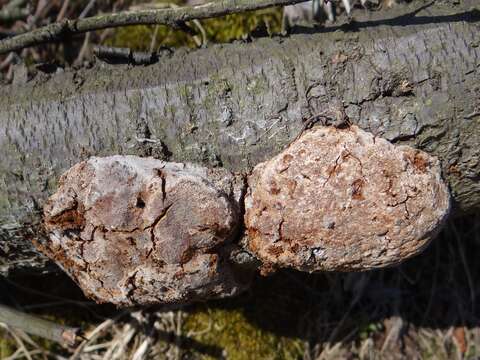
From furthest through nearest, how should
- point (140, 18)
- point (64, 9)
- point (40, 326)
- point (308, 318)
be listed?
point (64, 9)
point (308, 318)
point (40, 326)
point (140, 18)

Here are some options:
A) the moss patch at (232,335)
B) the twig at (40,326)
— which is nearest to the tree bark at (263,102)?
the twig at (40,326)

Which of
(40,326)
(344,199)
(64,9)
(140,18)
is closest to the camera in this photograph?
(344,199)

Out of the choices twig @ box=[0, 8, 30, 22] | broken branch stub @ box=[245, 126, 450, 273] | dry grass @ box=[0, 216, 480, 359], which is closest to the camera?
broken branch stub @ box=[245, 126, 450, 273]

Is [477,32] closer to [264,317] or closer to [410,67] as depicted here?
[410,67]

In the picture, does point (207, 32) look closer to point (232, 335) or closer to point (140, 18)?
point (140, 18)

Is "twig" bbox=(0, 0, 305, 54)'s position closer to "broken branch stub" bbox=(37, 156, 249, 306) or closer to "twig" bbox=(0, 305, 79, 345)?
"broken branch stub" bbox=(37, 156, 249, 306)

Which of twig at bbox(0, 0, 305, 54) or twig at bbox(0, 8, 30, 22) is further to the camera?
twig at bbox(0, 8, 30, 22)

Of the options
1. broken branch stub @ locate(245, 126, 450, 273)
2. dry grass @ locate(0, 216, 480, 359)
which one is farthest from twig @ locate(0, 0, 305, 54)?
dry grass @ locate(0, 216, 480, 359)

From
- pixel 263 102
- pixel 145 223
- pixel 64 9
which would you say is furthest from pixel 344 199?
pixel 64 9
